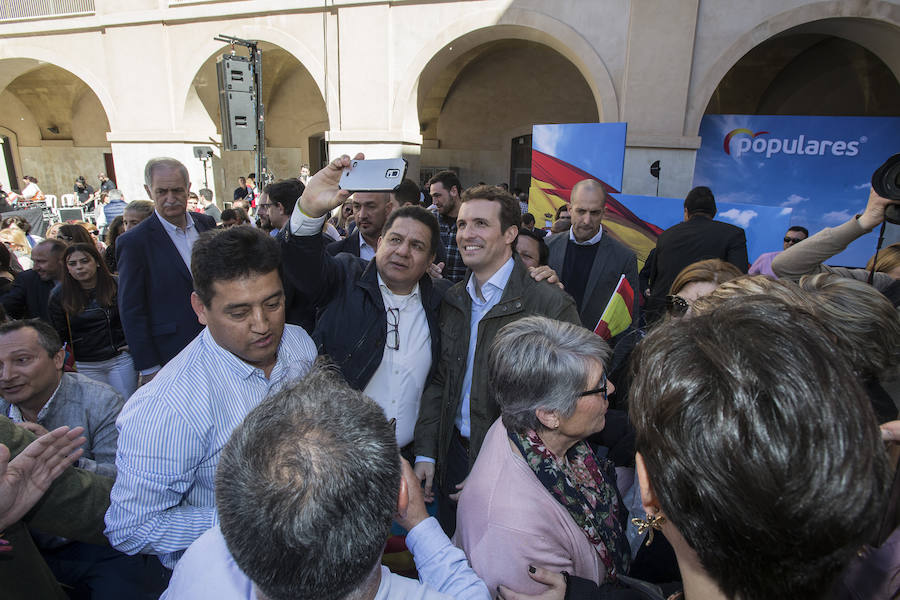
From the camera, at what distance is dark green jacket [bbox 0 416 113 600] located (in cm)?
130

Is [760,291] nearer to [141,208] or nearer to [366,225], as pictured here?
[366,225]

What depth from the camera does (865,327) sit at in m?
1.56

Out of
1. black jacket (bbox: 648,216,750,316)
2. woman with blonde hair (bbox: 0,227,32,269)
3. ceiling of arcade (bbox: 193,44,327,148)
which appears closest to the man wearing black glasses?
black jacket (bbox: 648,216,750,316)

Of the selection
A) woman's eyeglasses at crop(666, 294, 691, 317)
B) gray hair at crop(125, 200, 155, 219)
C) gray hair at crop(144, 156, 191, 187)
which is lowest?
woman's eyeglasses at crop(666, 294, 691, 317)

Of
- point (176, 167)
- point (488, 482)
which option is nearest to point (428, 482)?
point (488, 482)

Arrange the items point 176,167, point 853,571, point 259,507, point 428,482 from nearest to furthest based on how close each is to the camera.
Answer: point 259,507, point 853,571, point 428,482, point 176,167

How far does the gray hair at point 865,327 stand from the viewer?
61.0 inches

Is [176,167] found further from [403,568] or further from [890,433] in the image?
[890,433]

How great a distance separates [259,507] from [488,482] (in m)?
0.85

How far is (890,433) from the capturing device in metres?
1.32

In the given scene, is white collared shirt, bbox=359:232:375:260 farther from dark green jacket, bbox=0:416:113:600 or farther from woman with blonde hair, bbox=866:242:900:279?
woman with blonde hair, bbox=866:242:900:279

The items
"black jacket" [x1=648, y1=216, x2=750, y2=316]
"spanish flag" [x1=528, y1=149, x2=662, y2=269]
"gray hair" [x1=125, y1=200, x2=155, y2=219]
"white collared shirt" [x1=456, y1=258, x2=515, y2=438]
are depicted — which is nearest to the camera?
"white collared shirt" [x1=456, y1=258, x2=515, y2=438]

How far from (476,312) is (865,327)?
4.98 feet

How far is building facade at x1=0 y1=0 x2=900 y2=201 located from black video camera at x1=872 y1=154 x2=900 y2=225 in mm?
6498
